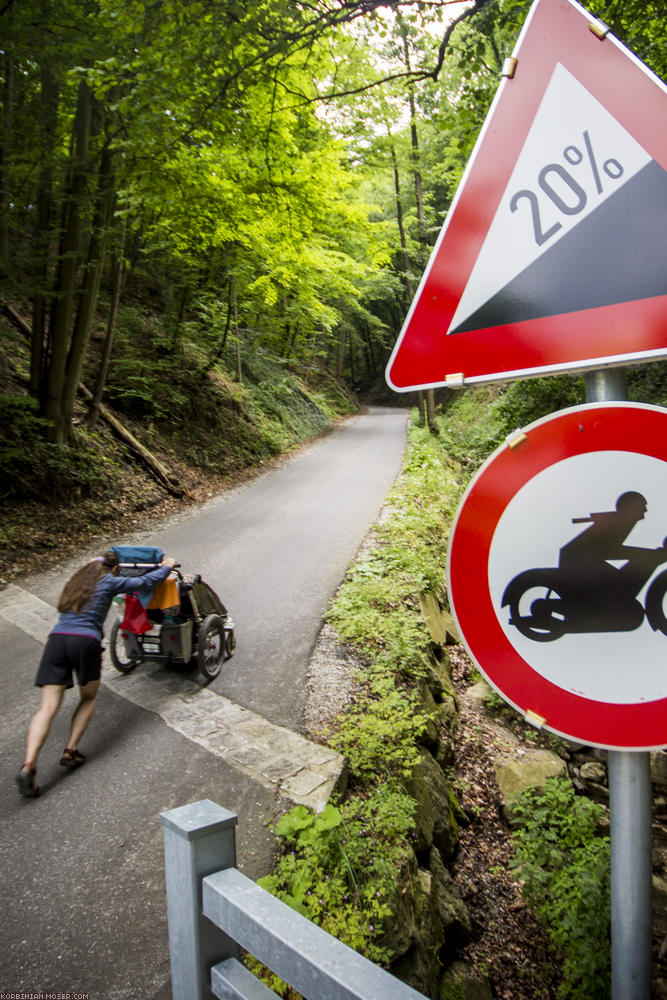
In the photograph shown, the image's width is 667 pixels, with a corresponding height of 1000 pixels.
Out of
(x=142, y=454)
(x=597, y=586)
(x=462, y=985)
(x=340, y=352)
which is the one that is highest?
(x=340, y=352)

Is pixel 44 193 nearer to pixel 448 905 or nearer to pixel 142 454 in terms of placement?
pixel 142 454

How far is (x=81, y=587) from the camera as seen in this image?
173 inches

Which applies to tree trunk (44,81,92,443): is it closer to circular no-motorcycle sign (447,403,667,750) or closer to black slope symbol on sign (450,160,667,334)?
black slope symbol on sign (450,160,667,334)

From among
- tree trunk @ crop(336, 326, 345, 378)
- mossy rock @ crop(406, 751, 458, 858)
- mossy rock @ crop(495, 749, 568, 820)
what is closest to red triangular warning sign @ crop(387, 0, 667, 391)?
mossy rock @ crop(406, 751, 458, 858)

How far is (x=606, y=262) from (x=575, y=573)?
0.55 metres

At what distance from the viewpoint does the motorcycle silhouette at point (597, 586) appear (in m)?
0.92

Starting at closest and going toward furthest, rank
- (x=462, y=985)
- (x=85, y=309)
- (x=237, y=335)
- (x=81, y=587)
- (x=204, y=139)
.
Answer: (x=462, y=985) → (x=81, y=587) → (x=204, y=139) → (x=85, y=309) → (x=237, y=335)

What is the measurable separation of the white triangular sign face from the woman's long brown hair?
13.3ft

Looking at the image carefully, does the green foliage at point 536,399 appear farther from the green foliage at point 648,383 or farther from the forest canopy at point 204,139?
the forest canopy at point 204,139

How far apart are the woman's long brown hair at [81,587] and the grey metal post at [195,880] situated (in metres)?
3.47

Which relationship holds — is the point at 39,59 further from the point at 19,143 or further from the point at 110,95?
the point at 110,95

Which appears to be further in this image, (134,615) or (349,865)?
(134,615)

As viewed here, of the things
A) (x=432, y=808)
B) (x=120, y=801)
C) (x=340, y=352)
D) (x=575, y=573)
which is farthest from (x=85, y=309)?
(x=340, y=352)

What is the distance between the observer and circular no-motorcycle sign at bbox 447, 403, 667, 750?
91 centimetres
